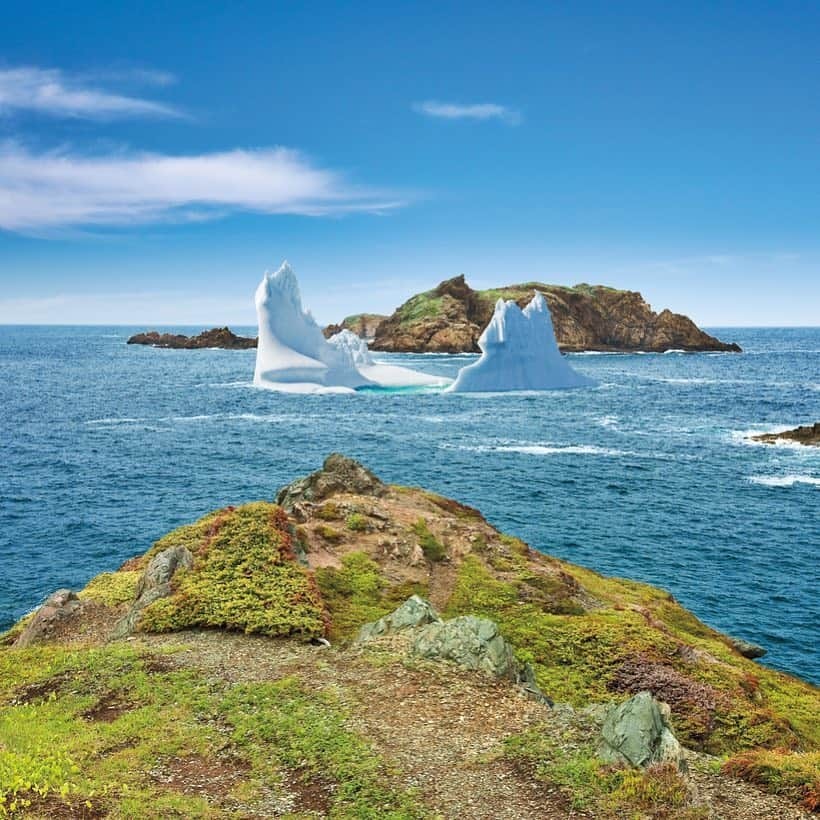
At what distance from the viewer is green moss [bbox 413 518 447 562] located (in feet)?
74.4

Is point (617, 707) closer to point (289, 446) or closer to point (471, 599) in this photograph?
point (471, 599)

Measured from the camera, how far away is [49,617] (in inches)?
767

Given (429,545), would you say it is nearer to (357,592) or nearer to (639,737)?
(357,592)

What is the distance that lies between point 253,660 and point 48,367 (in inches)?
5926

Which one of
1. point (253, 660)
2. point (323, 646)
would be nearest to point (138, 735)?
point (253, 660)

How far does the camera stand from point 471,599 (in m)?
20.3

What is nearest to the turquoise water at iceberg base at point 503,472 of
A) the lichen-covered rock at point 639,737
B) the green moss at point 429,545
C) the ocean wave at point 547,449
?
the ocean wave at point 547,449

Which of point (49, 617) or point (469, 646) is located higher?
point (469, 646)

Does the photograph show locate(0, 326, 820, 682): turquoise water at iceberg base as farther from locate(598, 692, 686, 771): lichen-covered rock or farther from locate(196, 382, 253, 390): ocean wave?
locate(598, 692, 686, 771): lichen-covered rock

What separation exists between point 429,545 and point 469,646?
743 cm

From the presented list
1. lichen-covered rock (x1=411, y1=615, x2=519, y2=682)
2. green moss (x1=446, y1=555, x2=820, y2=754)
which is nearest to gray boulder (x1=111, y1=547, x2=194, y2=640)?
lichen-covered rock (x1=411, y1=615, x2=519, y2=682)

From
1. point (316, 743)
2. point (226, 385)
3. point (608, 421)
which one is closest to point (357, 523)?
point (316, 743)

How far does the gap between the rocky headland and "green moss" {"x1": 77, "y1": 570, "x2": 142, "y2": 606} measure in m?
57.8

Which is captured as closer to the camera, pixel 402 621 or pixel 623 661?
pixel 402 621
